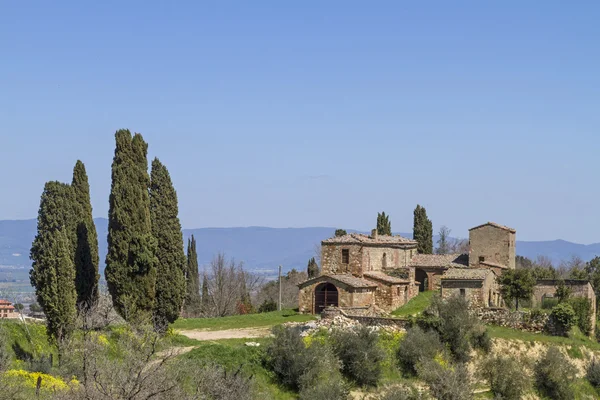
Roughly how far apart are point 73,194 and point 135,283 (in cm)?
564

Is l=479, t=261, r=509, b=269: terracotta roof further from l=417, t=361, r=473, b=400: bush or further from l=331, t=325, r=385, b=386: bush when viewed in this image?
l=331, t=325, r=385, b=386: bush

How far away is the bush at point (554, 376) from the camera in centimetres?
3972

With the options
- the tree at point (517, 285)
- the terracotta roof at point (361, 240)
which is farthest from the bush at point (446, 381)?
the terracotta roof at point (361, 240)

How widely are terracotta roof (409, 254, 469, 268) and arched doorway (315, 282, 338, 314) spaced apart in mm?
9447

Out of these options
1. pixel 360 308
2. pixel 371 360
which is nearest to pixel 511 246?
pixel 360 308

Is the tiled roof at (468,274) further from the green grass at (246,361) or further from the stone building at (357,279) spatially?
the green grass at (246,361)

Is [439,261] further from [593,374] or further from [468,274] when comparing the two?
[593,374]

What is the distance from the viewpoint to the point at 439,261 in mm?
56938

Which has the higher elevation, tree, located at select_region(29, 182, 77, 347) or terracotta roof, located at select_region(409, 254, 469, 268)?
terracotta roof, located at select_region(409, 254, 469, 268)

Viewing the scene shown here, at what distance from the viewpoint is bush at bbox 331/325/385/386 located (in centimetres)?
3544

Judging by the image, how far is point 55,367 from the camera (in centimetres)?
3066

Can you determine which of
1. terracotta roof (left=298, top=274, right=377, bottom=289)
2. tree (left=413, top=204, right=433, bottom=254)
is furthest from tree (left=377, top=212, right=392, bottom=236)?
terracotta roof (left=298, top=274, right=377, bottom=289)

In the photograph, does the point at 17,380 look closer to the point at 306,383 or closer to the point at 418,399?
the point at 306,383

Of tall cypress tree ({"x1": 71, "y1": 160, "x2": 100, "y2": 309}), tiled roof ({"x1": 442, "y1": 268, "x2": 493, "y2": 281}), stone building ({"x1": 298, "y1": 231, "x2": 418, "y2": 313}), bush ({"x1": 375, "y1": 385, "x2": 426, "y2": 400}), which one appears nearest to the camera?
bush ({"x1": 375, "y1": 385, "x2": 426, "y2": 400})
